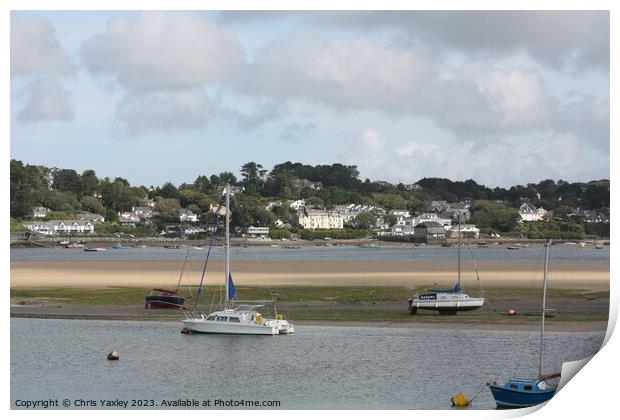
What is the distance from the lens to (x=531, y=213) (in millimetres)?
89000

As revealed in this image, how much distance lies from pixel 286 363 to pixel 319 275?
19378mm

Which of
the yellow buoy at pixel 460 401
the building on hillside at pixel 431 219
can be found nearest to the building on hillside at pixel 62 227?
the building on hillside at pixel 431 219

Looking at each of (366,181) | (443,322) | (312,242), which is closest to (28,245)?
(312,242)

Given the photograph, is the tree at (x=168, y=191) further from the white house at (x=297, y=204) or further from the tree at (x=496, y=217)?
the tree at (x=496, y=217)

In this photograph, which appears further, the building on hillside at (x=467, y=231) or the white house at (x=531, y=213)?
the building on hillside at (x=467, y=231)

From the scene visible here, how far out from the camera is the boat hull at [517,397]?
45.4 feet

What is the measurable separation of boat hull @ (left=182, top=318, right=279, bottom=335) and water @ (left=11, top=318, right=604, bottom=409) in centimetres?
20

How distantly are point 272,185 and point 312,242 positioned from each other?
39.9 feet

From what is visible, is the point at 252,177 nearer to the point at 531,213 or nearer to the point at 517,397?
the point at 531,213

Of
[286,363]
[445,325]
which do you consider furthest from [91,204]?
[286,363]

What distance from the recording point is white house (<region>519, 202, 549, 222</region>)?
88125 mm

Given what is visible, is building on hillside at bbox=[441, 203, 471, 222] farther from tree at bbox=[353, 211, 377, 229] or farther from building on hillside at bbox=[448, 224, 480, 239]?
tree at bbox=[353, 211, 377, 229]

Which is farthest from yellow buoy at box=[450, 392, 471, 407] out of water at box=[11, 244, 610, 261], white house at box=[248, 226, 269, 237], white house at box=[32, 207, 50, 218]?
white house at box=[248, 226, 269, 237]

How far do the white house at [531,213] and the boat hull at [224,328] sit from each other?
230 ft
